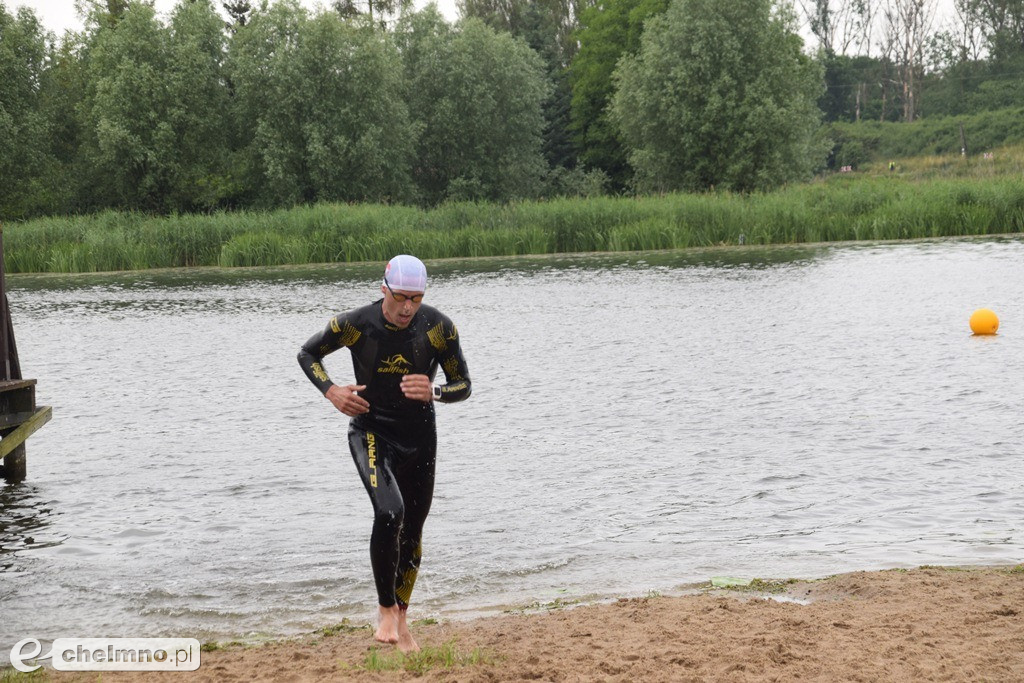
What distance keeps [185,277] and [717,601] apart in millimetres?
37174

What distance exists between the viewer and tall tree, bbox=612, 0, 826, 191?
67.8 metres

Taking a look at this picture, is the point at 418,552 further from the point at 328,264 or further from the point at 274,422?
the point at 328,264

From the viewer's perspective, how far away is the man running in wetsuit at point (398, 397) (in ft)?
23.5

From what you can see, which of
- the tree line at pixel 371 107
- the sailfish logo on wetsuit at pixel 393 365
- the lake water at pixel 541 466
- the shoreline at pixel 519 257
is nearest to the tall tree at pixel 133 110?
the tree line at pixel 371 107

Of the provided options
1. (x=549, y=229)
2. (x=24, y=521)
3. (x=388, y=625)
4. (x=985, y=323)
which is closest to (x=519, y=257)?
(x=549, y=229)

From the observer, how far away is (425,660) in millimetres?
6484

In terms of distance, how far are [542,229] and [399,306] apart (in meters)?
37.4

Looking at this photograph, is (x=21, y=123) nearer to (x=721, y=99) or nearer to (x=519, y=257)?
(x=721, y=99)

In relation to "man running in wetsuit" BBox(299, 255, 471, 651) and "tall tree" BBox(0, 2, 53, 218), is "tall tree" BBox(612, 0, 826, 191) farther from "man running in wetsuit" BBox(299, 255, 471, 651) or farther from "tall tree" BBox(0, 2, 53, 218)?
"man running in wetsuit" BBox(299, 255, 471, 651)

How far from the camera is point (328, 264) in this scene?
147 feet

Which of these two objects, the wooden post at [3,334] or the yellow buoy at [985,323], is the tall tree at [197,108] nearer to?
the yellow buoy at [985,323]

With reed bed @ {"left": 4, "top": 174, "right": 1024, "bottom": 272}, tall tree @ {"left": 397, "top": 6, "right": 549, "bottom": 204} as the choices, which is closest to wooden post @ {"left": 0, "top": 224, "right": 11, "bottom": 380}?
reed bed @ {"left": 4, "top": 174, "right": 1024, "bottom": 272}

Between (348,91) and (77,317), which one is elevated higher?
(348,91)

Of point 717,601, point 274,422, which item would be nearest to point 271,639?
point 717,601
